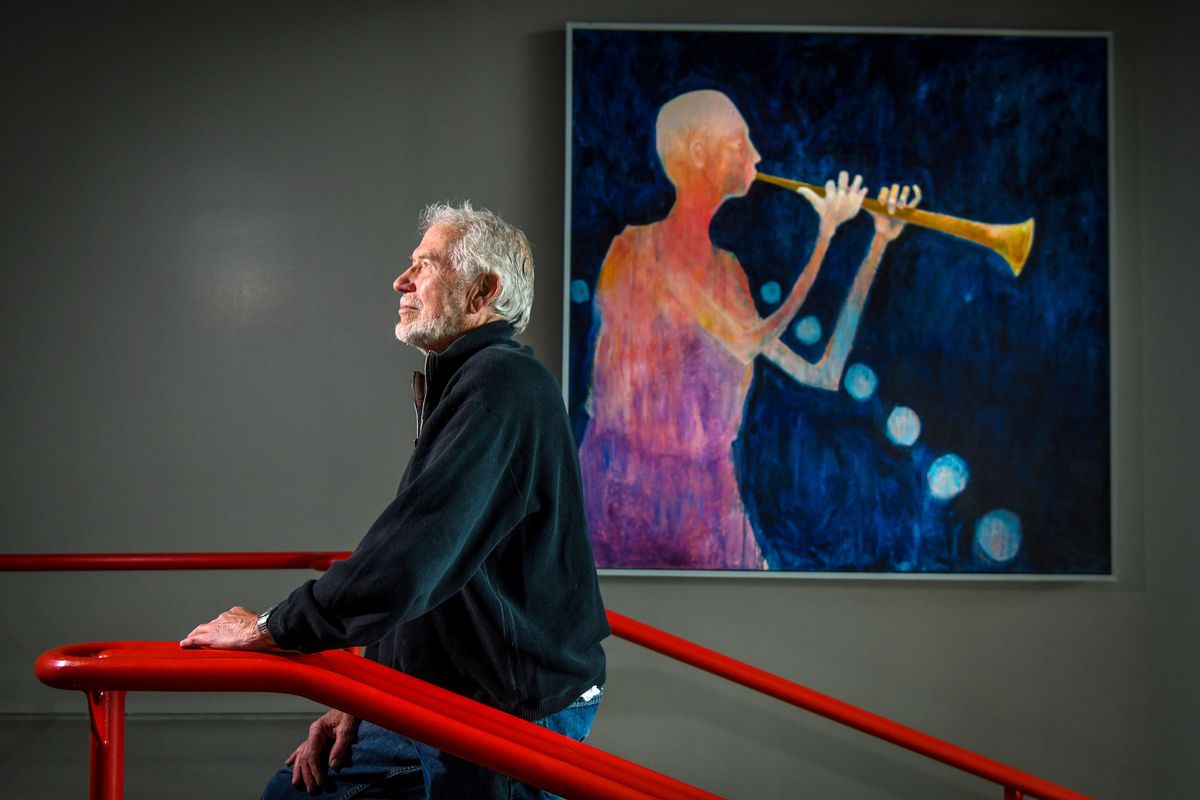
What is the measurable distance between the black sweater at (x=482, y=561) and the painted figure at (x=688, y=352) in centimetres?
120

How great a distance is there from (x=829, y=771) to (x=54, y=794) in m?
2.18

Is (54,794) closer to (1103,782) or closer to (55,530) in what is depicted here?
(55,530)

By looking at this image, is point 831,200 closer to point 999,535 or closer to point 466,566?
point 999,535

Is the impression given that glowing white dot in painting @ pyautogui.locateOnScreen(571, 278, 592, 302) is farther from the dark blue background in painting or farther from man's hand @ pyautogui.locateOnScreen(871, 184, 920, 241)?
man's hand @ pyautogui.locateOnScreen(871, 184, 920, 241)

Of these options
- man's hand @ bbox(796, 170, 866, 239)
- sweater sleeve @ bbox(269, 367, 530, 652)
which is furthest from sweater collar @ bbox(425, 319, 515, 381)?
man's hand @ bbox(796, 170, 866, 239)

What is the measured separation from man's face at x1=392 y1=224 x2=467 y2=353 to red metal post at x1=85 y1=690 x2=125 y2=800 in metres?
0.72

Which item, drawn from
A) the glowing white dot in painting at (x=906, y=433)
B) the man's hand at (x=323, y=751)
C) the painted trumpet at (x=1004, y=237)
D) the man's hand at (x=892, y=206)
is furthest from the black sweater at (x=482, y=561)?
the painted trumpet at (x=1004, y=237)

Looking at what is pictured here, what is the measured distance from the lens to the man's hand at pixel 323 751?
1.69m

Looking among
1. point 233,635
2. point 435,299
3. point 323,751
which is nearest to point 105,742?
point 233,635

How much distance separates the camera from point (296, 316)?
9.63ft

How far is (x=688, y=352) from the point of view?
2.87 m

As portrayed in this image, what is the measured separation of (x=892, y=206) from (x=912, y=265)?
0.58 ft

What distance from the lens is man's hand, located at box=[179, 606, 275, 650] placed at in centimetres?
132

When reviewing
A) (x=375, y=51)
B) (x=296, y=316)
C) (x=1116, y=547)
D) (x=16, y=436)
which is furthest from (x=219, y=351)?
(x=1116, y=547)
